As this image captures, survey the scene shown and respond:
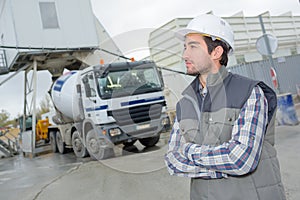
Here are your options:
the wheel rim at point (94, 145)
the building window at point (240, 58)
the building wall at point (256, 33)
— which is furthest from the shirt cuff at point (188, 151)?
the building window at point (240, 58)

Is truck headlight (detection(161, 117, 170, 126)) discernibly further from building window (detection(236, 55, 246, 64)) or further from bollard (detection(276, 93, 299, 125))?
building window (detection(236, 55, 246, 64))

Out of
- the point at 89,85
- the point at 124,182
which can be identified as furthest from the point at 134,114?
the point at 124,182

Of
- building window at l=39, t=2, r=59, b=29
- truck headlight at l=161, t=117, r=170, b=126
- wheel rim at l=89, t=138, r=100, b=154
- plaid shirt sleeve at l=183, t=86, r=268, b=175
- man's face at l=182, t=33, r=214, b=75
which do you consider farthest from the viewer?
building window at l=39, t=2, r=59, b=29

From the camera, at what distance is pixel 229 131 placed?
1.36 meters

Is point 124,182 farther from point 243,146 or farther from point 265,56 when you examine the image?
point 265,56

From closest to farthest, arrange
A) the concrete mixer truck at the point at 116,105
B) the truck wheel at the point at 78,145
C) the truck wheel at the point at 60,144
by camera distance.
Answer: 1. the concrete mixer truck at the point at 116,105
2. the truck wheel at the point at 78,145
3. the truck wheel at the point at 60,144

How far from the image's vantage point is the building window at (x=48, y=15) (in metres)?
11.9

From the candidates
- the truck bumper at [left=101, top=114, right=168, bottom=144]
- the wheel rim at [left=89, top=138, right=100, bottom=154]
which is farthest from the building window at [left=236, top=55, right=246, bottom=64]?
the wheel rim at [left=89, top=138, right=100, bottom=154]

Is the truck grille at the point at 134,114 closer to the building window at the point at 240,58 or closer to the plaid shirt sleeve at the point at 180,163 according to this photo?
the plaid shirt sleeve at the point at 180,163

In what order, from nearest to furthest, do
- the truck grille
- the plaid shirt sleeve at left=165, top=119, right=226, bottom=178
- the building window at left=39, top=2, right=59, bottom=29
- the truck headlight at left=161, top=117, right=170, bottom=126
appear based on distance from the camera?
the plaid shirt sleeve at left=165, top=119, right=226, bottom=178, the truck grille, the truck headlight at left=161, top=117, right=170, bottom=126, the building window at left=39, top=2, right=59, bottom=29

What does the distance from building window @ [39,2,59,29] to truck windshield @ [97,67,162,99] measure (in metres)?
5.95

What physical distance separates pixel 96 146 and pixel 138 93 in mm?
1866

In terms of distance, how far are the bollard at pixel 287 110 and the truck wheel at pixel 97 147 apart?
490 cm

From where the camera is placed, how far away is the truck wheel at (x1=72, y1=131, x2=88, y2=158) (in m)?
8.90
